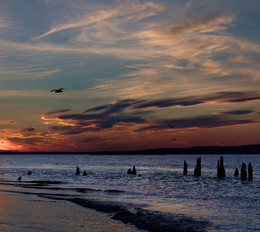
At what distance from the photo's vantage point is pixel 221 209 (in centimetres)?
2733

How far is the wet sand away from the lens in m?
18.2

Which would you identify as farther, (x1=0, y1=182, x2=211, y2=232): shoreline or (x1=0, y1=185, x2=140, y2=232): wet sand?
(x1=0, y1=182, x2=211, y2=232): shoreline

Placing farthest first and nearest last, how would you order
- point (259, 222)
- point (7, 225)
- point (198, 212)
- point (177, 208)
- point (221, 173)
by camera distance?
1. point (221, 173)
2. point (177, 208)
3. point (198, 212)
4. point (259, 222)
5. point (7, 225)

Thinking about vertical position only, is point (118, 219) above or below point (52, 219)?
below

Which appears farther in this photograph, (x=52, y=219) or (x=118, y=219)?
(x=118, y=219)

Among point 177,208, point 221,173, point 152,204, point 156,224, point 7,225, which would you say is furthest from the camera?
point 221,173

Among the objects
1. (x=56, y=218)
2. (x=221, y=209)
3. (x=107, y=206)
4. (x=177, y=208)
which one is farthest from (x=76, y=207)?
(x=221, y=209)

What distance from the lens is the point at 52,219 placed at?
811 inches

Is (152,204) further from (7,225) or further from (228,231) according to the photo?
(7,225)

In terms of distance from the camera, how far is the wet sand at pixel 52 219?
18.2 m

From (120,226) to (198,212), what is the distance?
26.9 ft

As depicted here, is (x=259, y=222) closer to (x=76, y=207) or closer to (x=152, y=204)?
(x=152, y=204)

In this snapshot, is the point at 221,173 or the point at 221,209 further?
the point at 221,173

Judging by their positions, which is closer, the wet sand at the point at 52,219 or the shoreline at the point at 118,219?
the wet sand at the point at 52,219
